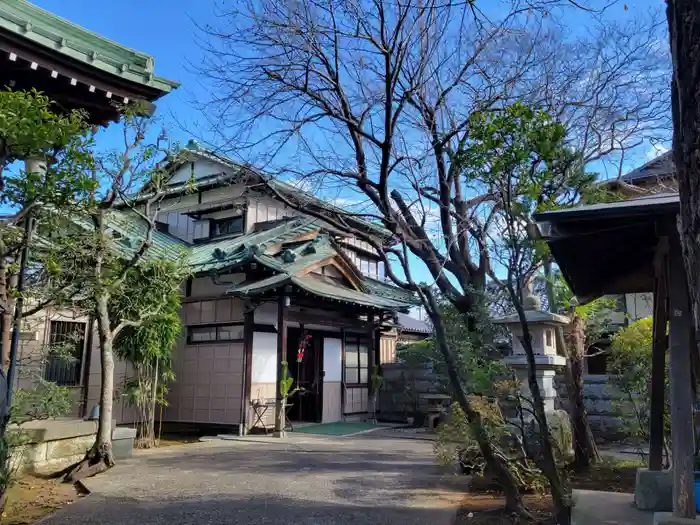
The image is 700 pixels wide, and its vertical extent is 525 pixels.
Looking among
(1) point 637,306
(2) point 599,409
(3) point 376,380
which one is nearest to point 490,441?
(2) point 599,409

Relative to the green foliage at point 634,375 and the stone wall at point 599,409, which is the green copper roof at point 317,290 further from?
the green foliage at point 634,375

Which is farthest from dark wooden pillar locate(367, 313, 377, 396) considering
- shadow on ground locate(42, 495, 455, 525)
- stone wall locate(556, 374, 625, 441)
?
shadow on ground locate(42, 495, 455, 525)

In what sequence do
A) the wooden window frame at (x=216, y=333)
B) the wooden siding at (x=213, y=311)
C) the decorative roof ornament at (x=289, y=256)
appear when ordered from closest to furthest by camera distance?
the wooden window frame at (x=216, y=333) < the wooden siding at (x=213, y=311) < the decorative roof ornament at (x=289, y=256)

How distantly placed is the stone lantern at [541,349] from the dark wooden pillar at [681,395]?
11.2 feet

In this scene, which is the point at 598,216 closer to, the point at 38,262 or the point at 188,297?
the point at 38,262

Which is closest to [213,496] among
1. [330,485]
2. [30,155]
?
[330,485]

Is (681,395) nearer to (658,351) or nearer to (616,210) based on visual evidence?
(658,351)

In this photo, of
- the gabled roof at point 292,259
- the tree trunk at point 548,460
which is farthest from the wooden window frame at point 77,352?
the tree trunk at point 548,460

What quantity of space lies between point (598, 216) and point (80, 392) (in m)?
10.9

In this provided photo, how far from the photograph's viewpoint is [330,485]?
6.79 meters

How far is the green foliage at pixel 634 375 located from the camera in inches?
275

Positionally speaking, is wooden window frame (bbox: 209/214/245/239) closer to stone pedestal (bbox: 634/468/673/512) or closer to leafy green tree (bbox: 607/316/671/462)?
leafy green tree (bbox: 607/316/671/462)

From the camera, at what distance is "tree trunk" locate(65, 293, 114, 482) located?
7344mm

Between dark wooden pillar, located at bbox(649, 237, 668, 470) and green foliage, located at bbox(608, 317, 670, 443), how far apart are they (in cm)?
219
